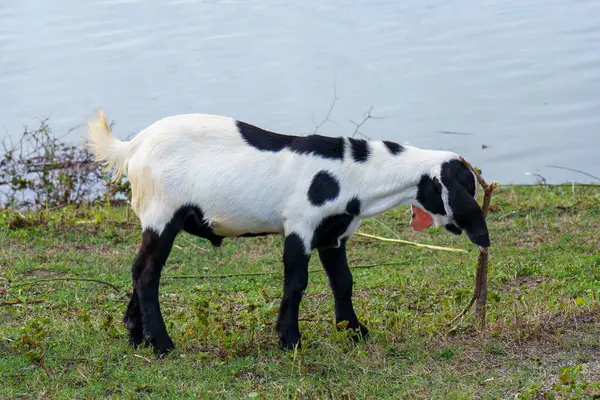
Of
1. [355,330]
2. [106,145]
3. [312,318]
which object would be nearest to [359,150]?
[355,330]

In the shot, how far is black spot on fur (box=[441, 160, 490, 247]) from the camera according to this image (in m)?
5.69

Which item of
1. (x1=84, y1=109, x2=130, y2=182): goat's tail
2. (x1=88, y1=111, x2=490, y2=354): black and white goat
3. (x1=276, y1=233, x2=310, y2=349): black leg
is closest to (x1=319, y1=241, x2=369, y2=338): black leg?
(x1=88, y1=111, x2=490, y2=354): black and white goat

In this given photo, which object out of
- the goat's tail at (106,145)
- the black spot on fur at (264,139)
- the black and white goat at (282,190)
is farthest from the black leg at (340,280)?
the goat's tail at (106,145)

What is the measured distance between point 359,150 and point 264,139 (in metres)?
0.56

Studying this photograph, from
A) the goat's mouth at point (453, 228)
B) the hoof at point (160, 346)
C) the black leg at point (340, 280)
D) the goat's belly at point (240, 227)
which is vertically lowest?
the hoof at point (160, 346)

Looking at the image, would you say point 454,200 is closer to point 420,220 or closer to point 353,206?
point 420,220

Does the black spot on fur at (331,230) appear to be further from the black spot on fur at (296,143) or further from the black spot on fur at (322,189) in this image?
the black spot on fur at (296,143)

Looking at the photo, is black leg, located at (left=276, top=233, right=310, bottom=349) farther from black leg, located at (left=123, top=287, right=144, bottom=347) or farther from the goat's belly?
black leg, located at (left=123, top=287, right=144, bottom=347)

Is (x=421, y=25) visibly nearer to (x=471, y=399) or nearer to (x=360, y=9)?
(x=360, y=9)

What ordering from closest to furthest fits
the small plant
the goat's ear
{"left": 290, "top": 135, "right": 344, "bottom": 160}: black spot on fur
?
the goat's ear → {"left": 290, "top": 135, "right": 344, "bottom": 160}: black spot on fur → the small plant

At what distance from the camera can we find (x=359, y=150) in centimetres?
586

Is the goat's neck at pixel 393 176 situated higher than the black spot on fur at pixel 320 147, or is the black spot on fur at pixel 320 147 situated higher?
the black spot on fur at pixel 320 147

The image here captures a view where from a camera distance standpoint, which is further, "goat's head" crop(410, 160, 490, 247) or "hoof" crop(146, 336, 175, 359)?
"hoof" crop(146, 336, 175, 359)

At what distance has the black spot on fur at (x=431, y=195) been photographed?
18.8 feet
